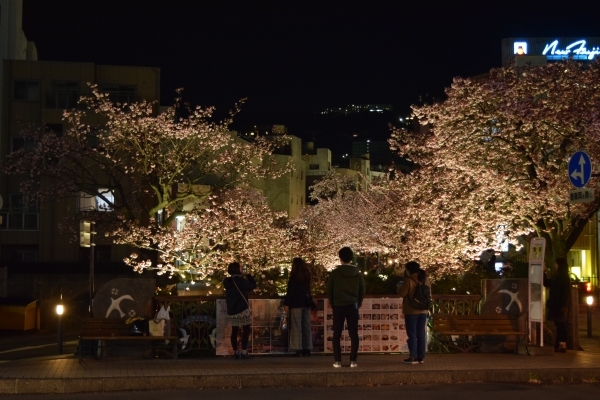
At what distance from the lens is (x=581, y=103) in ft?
59.9

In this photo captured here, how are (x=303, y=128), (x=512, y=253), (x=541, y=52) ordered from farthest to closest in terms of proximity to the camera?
(x=303, y=128), (x=541, y=52), (x=512, y=253)

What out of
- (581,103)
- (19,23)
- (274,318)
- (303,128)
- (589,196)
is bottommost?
(274,318)

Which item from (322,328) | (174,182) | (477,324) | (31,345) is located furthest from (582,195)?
(174,182)

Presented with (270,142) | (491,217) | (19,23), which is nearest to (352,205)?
(270,142)

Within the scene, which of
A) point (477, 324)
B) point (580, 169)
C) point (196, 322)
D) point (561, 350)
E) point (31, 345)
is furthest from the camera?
point (31, 345)

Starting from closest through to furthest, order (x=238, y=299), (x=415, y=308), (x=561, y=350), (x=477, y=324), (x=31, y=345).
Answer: (x=415, y=308) → (x=238, y=299) → (x=477, y=324) → (x=561, y=350) → (x=31, y=345)

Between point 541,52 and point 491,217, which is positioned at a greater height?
point 541,52

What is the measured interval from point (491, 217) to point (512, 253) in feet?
63.5

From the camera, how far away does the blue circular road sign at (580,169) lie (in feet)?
45.4

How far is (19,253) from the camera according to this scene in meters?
44.1

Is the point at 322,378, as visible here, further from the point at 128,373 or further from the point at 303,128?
the point at 303,128

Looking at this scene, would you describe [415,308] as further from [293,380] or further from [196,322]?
[196,322]

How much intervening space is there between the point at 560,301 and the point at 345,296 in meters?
4.66

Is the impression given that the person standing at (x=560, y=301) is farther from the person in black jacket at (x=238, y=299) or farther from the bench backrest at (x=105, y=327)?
the bench backrest at (x=105, y=327)
